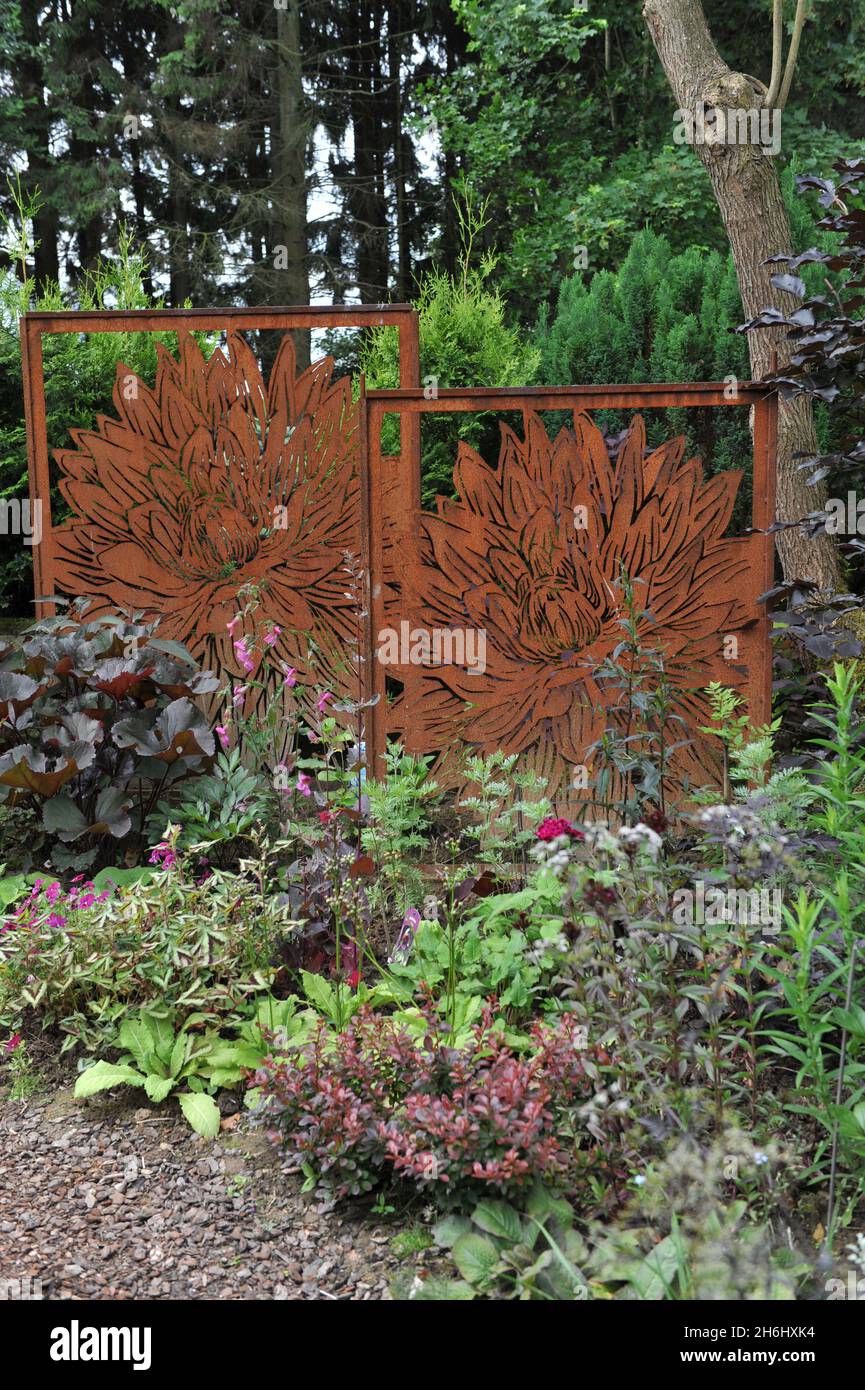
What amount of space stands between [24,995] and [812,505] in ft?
12.7

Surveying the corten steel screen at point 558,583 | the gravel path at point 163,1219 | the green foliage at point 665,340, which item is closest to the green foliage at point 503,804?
the corten steel screen at point 558,583

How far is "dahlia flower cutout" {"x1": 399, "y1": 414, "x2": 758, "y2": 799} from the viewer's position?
3.68m

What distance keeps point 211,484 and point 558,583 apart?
1501 millimetres

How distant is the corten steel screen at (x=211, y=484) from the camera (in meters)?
4.33

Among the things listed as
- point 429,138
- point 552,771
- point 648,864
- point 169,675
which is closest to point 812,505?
point 552,771

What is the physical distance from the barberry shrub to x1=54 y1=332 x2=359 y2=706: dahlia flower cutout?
7.35ft

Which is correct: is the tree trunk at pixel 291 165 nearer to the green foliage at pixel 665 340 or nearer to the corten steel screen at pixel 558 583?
the green foliage at pixel 665 340

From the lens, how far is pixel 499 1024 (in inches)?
93.7

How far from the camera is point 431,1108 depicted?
81.8 inches

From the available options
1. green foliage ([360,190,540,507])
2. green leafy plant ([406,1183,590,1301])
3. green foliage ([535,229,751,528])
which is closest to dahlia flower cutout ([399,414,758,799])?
green leafy plant ([406,1183,590,1301])

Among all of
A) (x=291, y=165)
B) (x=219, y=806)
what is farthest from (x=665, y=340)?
(x=291, y=165)

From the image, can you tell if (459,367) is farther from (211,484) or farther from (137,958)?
(137,958)

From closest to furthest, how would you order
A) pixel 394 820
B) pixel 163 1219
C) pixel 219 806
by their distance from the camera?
pixel 163 1219
pixel 394 820
pixel 219 806

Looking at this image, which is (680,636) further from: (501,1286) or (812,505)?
(501,1286)
